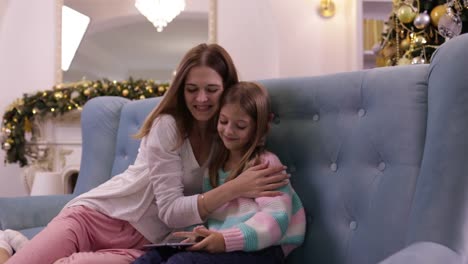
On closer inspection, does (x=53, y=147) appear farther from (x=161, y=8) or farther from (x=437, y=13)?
(x=437, y=13)

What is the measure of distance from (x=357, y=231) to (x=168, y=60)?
340cm

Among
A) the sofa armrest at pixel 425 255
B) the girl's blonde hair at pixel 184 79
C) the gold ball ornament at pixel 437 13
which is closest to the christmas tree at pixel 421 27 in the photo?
the gold ball ornament at pixel 437 13

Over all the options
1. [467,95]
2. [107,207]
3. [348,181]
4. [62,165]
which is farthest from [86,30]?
[467,95]

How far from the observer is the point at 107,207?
1.67 metres

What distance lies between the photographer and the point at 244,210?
4.81 ft

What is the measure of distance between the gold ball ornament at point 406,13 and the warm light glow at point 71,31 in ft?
9.39

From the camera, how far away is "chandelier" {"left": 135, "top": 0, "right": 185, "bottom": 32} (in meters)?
4.59

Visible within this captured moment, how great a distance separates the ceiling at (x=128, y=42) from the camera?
180 inches

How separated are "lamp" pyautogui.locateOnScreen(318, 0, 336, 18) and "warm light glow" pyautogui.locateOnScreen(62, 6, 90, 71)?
2113 mm

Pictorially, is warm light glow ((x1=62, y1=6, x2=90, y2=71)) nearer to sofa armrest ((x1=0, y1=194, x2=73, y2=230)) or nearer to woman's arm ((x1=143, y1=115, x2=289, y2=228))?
sofa armrest ((x1=0, y1=194, x2=73, y2=230))

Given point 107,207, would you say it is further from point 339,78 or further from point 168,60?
point 168,60

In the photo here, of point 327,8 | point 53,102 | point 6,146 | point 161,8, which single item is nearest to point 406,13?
point 327,8

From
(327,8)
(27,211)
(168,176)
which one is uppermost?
(327,8)

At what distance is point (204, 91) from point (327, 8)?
3167 millimetres
